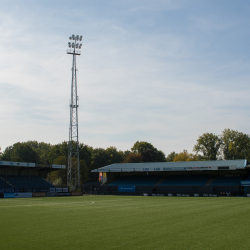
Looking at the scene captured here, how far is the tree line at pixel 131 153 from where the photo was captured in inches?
3841

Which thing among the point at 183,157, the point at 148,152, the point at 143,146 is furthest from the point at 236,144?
the point at 143,146

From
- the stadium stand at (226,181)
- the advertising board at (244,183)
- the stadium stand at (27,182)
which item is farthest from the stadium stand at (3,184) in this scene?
the advertising board at (244,183)

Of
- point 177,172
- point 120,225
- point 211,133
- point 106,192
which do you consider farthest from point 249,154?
point 120,225

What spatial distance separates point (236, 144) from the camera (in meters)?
98.9

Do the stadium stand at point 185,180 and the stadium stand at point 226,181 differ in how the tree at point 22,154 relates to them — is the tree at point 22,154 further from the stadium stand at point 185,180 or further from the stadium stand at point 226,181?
the stadium stand at point 226,181

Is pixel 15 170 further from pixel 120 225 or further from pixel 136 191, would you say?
pixel 120 225

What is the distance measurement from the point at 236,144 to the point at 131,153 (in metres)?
38.3

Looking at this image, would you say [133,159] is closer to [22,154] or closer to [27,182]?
[22,154]

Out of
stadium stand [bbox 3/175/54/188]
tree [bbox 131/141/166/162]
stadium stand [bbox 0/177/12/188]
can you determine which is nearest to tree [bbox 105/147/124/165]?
tree [bbox 131/141/166/162]

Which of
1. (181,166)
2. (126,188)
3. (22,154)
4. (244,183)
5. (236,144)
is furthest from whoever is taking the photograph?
(22,154)

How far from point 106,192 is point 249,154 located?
56877 millimetres

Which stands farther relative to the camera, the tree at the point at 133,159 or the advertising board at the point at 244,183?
the tree at the point at 133,159

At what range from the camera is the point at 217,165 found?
5772cm

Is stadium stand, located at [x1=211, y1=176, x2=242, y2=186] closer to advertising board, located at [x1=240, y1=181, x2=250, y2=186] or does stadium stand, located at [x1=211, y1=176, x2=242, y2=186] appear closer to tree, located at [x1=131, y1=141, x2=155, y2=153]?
advertising board, located at [x1=240, y1=181, x2=250, y2=186]
